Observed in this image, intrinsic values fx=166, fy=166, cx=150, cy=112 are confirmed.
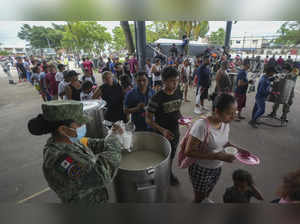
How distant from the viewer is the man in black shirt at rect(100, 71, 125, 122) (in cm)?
312

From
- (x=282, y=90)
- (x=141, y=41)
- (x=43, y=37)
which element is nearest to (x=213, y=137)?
(x=282, y=90)

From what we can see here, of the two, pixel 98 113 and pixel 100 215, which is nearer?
pixel 100 215

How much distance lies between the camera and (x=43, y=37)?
1860 inches

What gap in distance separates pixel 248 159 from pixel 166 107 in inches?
44.7

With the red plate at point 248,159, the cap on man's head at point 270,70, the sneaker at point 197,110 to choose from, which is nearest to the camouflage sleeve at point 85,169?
the red plate at point 248,159

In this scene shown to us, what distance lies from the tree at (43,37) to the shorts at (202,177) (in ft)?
175

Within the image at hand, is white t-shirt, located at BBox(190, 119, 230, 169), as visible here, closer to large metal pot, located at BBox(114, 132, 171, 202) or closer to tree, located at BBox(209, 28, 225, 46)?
large metal pot, located at BBox(114, 132, 171, 202)

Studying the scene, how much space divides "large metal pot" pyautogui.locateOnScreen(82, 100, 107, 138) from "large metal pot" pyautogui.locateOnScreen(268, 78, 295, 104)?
442 cm

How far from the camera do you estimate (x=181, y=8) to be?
0.59 m

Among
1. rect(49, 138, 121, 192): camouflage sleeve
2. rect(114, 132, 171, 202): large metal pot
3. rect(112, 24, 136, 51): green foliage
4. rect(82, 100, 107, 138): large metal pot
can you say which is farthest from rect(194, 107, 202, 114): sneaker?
rect(112, 24, 136, 51): green foliage

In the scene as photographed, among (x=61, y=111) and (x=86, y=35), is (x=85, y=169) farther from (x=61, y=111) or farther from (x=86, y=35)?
(x=86, y=35)

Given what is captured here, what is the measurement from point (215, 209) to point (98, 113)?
3099 millimetres

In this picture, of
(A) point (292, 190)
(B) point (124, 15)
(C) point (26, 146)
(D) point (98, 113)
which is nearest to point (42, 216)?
(B) point (124, 15)

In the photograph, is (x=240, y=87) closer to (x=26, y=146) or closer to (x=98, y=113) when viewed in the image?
(x=98, y=113)
